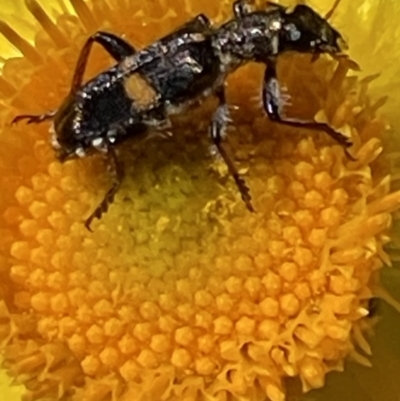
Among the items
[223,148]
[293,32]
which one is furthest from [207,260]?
[293,32]

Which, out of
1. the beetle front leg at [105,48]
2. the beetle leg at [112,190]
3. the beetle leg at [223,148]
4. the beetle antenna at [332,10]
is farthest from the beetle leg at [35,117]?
the beetle antenna at [332,10]

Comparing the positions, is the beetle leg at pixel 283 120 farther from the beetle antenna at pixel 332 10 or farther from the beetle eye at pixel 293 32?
the beetle antenna at pixel 332 10

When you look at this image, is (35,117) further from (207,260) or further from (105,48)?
(207,260)

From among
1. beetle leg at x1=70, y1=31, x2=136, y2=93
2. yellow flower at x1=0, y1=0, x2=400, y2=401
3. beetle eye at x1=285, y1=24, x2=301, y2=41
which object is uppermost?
→ beetle leg at x1=70, y1=31, x2=136, y2=93

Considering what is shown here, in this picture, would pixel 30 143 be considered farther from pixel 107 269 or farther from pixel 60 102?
pixel 107 269

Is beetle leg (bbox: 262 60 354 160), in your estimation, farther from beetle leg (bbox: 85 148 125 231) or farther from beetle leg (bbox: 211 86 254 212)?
beetle leg (bbox: 85 148 125 231)

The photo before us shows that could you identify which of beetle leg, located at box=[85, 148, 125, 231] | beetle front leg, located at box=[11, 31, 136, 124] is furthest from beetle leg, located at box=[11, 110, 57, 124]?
beetle leg, located at box=[85, 148, 125, 231]
